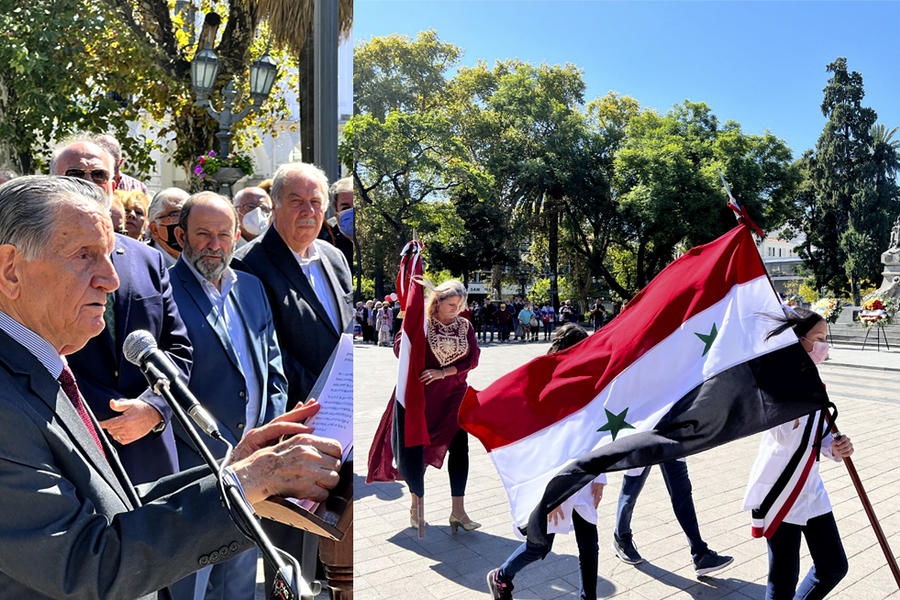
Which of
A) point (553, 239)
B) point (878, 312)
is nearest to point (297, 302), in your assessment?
point (553, 239)

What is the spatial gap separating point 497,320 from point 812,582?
134cm

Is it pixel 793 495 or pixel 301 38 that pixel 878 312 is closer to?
pixel 793 495

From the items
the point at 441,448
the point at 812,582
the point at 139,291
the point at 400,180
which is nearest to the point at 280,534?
the point at 139,291

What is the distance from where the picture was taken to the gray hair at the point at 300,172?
1557mm

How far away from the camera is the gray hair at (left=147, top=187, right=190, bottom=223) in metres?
1.58

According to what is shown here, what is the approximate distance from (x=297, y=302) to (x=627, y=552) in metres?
1.84

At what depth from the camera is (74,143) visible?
1.48 metres

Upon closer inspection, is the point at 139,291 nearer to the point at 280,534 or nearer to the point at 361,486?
the point at 280,534

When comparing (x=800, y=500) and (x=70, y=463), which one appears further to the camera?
(x=800, y=500)

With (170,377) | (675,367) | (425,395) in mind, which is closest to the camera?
(170,377)

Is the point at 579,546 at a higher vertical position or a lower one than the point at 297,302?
lower

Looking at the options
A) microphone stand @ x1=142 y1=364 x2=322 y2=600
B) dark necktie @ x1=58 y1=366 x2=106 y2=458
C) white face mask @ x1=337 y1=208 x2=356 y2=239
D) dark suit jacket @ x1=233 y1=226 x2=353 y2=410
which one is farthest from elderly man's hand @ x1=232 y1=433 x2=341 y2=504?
white face mask @ x1=337 y1=208 x2=356 y2=239

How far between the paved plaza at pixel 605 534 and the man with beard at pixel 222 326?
39cm

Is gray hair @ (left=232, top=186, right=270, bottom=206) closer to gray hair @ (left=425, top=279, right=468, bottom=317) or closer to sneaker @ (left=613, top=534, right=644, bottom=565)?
gray hair @ (left=425, top=279, right=468, bottom=317)
